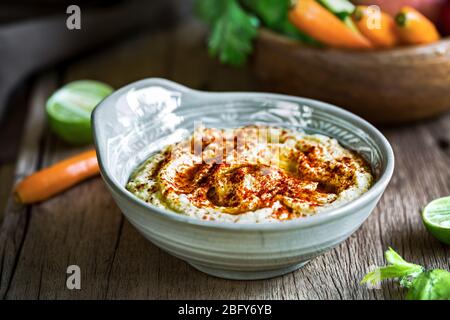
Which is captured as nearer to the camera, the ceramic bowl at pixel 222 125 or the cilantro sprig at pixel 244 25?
the ceramic bowl at pixel 222 125

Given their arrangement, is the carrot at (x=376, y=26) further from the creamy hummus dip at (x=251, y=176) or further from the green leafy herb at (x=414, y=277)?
the green leafy herb at (x=414, y=277)

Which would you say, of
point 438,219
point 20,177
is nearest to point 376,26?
point 438,219

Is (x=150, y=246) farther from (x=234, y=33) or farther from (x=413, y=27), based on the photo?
(x=413, y=27)

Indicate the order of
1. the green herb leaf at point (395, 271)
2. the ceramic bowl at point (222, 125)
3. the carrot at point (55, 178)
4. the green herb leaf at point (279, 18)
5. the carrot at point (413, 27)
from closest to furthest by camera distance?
the ceramic bowl at point (222, 125)
the green herb leaf at point (395, 271)
the carrot at point (55, 178)
the carrot at point (413, 27)
the green herb leaf at point (279, 18)

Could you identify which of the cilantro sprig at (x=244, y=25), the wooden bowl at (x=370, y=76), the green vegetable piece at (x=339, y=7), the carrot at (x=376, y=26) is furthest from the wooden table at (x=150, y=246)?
the cilantro sprig at (x=244, y=25)

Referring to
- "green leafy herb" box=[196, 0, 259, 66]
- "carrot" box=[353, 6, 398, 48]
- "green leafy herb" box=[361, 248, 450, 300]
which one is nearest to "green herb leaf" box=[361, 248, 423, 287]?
"green leafy herb" box=[361, 248, 450, 300]
